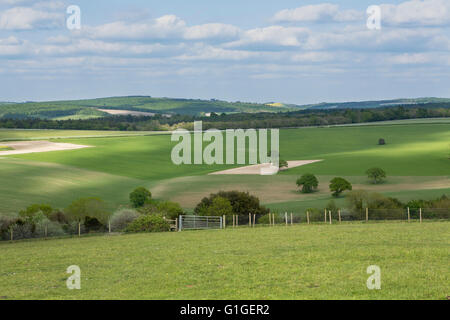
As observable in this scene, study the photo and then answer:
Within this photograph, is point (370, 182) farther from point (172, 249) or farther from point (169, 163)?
point (172, 249)

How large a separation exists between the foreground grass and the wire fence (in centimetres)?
904

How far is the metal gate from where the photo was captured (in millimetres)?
44281

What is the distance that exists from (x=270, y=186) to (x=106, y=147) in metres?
53.2

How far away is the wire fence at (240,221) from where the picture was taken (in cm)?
4197

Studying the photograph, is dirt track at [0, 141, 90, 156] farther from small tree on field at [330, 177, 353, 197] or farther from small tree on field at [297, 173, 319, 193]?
small tree on field at [330, 177, 353, 197]

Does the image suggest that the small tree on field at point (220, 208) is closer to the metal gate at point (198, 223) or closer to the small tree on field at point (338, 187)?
the metal gate at point (198, 223)

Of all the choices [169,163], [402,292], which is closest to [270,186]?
[169,163]

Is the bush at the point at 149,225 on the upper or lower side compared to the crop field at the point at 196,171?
lower

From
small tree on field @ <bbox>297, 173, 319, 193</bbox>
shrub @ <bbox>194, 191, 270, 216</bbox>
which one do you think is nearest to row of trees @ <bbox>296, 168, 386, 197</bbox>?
small tree on field @ <bbox>297, 173, 319, 193</bbox>

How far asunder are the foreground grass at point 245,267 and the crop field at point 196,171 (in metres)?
27.7

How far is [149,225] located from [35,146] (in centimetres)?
7589

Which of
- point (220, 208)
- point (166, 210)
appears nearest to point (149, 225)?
point (166, 210)

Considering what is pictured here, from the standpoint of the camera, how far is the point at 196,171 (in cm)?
9538

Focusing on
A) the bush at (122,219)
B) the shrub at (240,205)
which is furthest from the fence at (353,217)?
the bush at (122,219)
